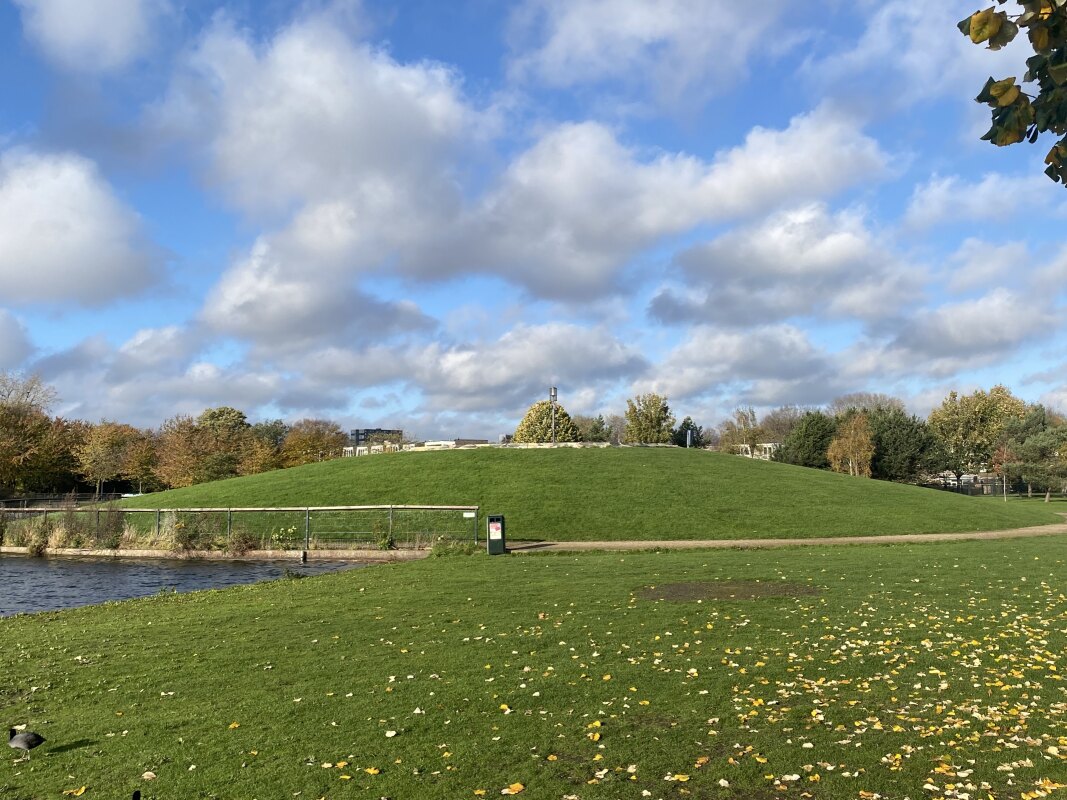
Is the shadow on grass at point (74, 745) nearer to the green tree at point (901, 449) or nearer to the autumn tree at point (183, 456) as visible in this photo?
the autumn tree at point (183, 456)

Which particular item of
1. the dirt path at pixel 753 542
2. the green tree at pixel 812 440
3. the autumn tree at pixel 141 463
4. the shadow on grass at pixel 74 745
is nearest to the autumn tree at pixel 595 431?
the green tree at pixel 812 440

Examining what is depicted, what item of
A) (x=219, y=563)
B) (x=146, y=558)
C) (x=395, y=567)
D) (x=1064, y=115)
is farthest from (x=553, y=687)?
(x=146, y=558)

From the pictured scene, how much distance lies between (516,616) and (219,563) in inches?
764

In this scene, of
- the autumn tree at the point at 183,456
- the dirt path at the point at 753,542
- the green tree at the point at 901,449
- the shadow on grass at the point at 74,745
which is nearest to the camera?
the shadow on grass at the point at 74,745

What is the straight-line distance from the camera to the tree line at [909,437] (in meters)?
71.2

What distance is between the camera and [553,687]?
8477 millimetres

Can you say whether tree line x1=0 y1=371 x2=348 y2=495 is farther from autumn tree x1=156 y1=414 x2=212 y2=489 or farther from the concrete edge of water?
the concrete edge of water

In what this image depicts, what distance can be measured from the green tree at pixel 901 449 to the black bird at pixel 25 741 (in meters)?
75.9

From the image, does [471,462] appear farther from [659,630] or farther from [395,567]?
[659,630]

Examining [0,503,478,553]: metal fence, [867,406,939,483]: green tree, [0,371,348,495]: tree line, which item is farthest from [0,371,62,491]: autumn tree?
[867,406,939,483]: green tree

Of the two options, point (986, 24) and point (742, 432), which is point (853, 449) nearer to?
point (742, 432)

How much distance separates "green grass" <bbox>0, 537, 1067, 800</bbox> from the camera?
5957 mm

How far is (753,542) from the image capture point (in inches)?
1146

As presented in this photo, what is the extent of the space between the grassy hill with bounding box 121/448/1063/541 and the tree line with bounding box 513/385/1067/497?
26480 mm
